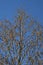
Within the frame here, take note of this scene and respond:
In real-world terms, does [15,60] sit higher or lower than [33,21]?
lower

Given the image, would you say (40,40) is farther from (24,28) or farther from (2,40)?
(2,40)

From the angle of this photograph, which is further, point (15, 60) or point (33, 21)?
point (33, 21)

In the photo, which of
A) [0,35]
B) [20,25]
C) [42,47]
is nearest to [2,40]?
[0,35]

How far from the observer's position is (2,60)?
672 inches

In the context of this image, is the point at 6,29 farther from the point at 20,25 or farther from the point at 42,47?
the point at 42,47

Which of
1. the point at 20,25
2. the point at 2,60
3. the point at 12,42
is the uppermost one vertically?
the point at 20,25

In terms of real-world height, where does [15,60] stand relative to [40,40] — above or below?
below

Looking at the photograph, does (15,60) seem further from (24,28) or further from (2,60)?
(24,28)

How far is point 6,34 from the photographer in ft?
57.8

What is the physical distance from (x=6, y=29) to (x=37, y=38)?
219 cm

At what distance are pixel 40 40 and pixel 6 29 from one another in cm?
242

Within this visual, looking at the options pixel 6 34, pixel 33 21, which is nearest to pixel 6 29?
pixel 6 34

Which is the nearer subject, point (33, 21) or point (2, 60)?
point (2, 60)

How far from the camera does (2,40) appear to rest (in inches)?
692
